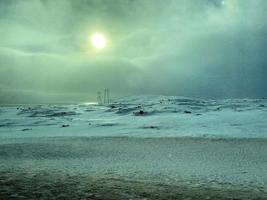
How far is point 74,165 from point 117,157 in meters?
1.82

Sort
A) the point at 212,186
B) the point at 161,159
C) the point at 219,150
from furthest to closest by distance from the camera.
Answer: the point at 219,150
the point at 161,159
the point at 212,186

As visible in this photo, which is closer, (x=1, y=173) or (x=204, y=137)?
(x=1, y=173)

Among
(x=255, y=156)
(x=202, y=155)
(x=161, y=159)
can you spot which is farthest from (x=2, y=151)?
(x=255, y=156)

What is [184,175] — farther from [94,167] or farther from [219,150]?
[219,150]

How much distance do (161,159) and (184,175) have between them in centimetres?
252

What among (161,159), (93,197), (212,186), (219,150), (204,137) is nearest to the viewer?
(93,197)

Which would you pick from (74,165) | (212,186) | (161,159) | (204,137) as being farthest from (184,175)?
(204,137)

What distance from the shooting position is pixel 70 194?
9.51 metres

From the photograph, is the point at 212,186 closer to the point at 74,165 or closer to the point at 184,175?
the point at 184,175

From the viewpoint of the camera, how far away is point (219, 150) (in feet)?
51.0

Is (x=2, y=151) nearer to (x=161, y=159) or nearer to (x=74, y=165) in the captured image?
(x=74, y=165)

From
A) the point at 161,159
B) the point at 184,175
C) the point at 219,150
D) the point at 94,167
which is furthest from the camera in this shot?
the point at 219,150

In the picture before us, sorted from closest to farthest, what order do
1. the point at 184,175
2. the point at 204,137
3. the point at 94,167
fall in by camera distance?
the point at 184,175, the point at 94,167, the point at 204,137

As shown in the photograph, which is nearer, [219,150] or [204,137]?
[219,150]
